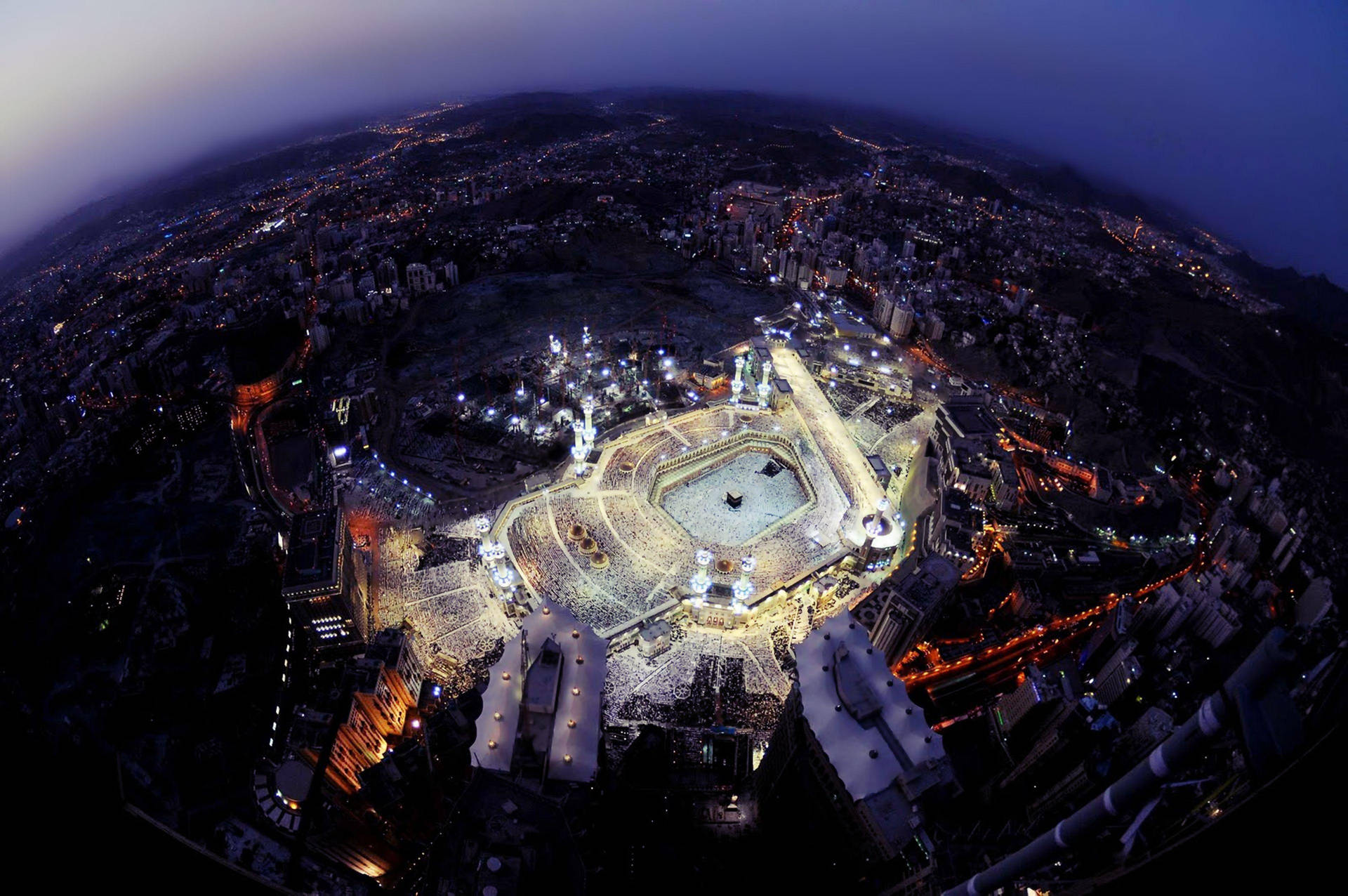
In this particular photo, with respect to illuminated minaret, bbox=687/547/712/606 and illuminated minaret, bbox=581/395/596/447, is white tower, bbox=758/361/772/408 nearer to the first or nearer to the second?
illuminated minaret, bbox=581/395/596/447

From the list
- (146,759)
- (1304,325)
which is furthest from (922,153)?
(146,759)

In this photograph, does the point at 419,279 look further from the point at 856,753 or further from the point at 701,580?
the point at 856,753

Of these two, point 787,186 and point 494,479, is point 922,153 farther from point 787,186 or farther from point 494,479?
point 494,479

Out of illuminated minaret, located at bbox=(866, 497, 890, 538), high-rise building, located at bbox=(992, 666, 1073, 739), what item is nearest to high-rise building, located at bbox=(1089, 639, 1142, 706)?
high-rise building, located at bbox=(992, 666, 1073, 739)

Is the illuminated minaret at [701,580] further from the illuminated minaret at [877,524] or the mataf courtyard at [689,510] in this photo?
the illuminated minaret at [877,524]

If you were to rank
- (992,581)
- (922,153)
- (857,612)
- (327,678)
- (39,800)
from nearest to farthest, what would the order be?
(39,800)
(327,678)
(857,612)
(992,581)
(922,153)

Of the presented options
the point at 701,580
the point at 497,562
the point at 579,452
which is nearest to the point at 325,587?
the point at 497,562
